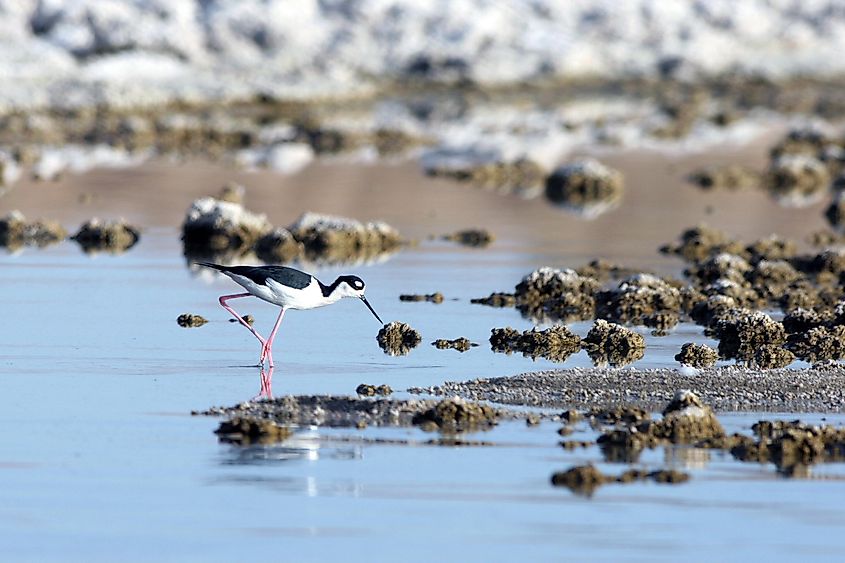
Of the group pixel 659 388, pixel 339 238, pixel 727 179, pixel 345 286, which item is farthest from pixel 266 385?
pixel 727 179

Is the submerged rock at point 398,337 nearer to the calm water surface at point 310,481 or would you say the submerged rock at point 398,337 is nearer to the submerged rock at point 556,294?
the calm water surface at point 310,481

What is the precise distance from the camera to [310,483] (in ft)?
34.4

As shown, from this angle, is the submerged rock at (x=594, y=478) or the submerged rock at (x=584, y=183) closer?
the submerged rock at (x=594, y=478)

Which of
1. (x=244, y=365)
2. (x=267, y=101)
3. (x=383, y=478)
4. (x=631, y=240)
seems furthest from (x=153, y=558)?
(x=267, y=101)

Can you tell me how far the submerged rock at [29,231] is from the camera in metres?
24.1

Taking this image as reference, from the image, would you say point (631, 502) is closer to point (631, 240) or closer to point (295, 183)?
point (631, 240)

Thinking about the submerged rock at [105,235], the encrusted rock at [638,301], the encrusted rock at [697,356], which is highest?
the submerged rock at [105,235]

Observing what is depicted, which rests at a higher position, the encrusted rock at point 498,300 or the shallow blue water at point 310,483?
the encrusted rock at point 498,300

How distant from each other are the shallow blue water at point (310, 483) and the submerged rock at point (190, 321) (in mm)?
756

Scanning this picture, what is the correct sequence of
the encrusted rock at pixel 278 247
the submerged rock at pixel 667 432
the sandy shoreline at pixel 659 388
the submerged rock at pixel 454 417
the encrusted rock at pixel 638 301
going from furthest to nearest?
the encrusted rock at pixel 278 247 → the encrusted rock at pixel 638 301 → the sandy shoreline at pixel 659 388 → the submerged rock at pixel 454 417 → the submerged rock at pixel 667 432

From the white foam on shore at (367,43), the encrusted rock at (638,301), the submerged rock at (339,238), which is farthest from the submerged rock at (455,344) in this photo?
the white foam on shore at (367,43)

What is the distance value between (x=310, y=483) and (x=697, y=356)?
5.45m

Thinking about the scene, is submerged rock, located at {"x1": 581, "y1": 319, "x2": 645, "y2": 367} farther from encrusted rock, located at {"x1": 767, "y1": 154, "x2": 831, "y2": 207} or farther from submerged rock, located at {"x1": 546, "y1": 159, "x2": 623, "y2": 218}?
encrusted rock, located at {"x1": 767, "y1": 154, "x2": 831, "y2": 207}

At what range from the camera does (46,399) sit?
43.0ft
